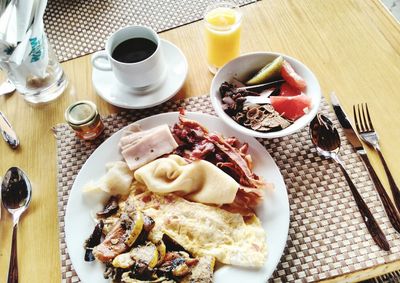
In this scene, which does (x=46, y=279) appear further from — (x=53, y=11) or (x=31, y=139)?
(x=53, y=11)

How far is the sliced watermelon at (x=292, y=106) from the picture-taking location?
4.17 feet

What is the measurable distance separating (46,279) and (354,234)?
90 centimetres

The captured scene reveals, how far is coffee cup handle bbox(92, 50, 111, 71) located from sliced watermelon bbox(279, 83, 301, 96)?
2.08 feet

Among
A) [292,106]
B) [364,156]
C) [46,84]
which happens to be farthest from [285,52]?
[46,84]

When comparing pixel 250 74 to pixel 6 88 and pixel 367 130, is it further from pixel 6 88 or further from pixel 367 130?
pixel 6 88

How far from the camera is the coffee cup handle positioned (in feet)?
4.69

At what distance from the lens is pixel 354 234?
1.13 m

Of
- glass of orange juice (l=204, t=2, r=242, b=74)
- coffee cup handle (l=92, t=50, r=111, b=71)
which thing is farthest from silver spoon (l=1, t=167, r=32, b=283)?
glass of orange juice (l=204, t=2, r=242, b=74)

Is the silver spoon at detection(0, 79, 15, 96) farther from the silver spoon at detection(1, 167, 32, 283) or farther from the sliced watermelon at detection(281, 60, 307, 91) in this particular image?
the sliced watermelon at detection(281, 60, 307, 91)

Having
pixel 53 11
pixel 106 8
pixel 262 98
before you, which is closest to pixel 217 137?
pixel 262 98

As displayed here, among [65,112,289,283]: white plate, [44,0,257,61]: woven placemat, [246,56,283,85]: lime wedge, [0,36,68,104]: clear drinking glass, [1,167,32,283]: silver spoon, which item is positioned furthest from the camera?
[44,0,257,61]: woven placemat

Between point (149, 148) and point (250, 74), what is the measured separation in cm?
47

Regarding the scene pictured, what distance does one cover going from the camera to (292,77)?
132 centimetres

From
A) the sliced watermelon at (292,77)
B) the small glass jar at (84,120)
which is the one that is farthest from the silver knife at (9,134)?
the sliced watermelon at (292,77)
